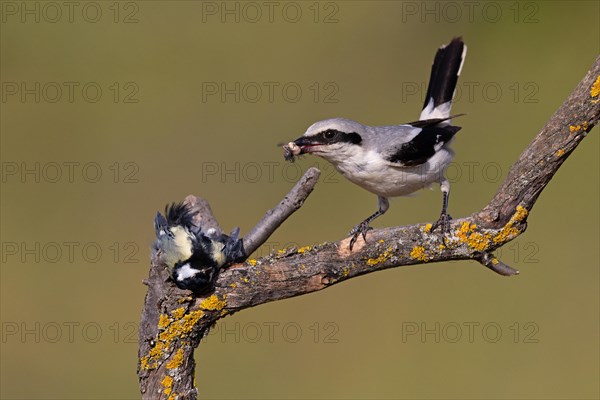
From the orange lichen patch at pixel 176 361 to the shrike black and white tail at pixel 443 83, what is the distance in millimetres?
1750

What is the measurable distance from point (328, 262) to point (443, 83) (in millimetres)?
1533

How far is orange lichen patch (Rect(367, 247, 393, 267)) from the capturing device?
104 inches

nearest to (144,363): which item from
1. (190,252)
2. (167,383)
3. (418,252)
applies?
(167,383)

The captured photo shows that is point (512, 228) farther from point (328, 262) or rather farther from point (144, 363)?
point (144, 363)

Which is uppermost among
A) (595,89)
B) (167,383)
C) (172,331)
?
(595,89)

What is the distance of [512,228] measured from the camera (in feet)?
8.58

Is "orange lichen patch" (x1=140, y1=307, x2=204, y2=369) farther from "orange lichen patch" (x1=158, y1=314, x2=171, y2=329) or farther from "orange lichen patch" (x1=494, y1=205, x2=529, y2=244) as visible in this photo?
"orange lichen patch" (x1=494, y1=205, x2=529, y2=244)

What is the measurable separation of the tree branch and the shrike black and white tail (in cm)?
127

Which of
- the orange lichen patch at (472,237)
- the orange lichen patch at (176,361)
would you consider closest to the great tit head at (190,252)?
the orange lichen patch at (176,361)

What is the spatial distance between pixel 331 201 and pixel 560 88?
117 inches

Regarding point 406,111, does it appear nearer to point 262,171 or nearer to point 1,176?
point 262,171

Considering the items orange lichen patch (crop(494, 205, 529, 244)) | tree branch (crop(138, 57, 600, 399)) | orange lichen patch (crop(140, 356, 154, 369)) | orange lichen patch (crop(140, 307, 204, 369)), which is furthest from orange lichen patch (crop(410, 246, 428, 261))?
orange lichen patch (crop(140, 356, 154, 369))

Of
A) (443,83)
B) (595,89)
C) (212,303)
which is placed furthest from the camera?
(443,83)

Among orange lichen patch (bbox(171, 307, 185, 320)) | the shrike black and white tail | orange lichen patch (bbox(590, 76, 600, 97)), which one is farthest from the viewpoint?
the shrike black and white tail
